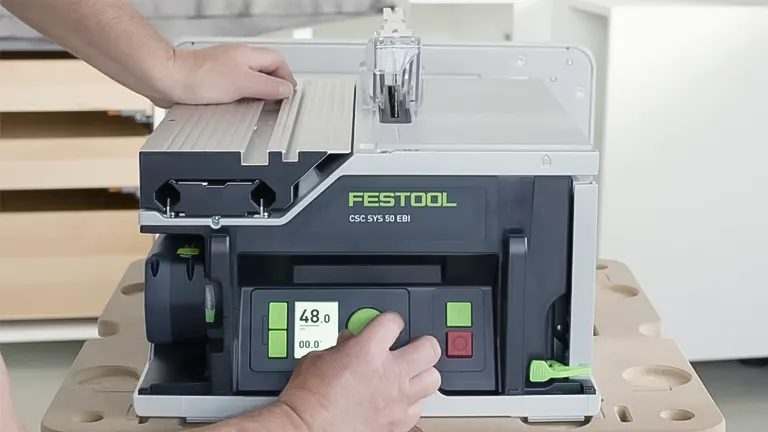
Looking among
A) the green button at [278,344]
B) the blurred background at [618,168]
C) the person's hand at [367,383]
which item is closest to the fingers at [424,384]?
the person's hand at [367,383]

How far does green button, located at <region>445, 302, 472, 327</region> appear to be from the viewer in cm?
77

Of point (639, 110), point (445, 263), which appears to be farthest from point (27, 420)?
point (445, 263)

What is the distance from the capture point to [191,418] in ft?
2.58

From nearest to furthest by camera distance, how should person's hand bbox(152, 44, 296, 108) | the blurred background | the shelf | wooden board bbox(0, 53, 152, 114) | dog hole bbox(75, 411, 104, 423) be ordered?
dog hole bbox(75, 411, 104, 423) → person's hand bbox(152, 44, 296, 108) → the blurred background → wooden board bbox(0, 53, 152, 114) → the shelf

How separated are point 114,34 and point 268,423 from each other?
1.52 ft

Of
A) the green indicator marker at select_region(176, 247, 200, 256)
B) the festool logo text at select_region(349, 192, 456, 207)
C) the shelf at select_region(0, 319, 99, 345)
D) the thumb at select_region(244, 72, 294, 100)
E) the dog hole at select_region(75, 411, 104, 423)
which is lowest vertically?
the shelf at select_region(0, 319, 99, 345)

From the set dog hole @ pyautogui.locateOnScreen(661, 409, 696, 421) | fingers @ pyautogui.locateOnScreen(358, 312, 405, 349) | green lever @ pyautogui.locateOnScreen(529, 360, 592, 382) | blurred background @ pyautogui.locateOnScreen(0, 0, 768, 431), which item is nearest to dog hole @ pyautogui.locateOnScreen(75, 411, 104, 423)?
fingers @ pyautogui.locateOnScreen(358, 312, 405, 349)

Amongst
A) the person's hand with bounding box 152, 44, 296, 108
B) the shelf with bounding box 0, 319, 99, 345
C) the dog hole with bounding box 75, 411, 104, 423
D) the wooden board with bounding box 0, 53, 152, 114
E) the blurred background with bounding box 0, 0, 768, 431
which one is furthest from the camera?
the shelf with bounding box 0, 319, 99, 345

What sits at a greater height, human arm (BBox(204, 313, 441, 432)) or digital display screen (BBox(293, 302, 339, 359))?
digital display screen (BBox(293, 302, 339, 359))

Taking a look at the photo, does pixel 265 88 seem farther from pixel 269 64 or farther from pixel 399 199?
pixel 399 199

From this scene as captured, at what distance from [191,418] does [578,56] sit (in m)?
0.61

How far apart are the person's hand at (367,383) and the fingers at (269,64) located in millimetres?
346

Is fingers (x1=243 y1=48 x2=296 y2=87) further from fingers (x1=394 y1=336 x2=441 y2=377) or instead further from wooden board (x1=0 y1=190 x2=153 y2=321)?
wooden board (x1=0 y1=190 x2=153 y2=321)

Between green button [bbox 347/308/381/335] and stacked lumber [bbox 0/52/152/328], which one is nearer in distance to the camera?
green button [bbox 347/308/381/335]
